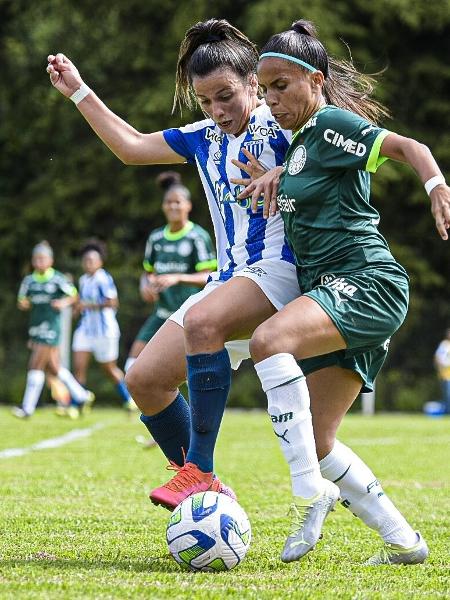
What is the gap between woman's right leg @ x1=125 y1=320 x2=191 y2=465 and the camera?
4.98 meters

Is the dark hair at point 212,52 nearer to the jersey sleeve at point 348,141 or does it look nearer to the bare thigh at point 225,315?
the jersey sleeve at point 348,141

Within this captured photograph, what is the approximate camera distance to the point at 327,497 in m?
4.35

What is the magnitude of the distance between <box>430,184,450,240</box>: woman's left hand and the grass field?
1.29m

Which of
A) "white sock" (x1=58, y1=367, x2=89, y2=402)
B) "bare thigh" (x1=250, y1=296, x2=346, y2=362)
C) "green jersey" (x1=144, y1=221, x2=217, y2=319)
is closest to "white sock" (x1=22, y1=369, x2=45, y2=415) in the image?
"white sock" (x1=58, y1=367, x2=89, y2=402)

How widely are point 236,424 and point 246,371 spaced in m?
8.73

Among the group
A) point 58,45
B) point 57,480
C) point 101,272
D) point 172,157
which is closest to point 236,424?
point 101,272

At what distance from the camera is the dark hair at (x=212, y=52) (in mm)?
4973

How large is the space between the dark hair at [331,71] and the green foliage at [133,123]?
18.7 m

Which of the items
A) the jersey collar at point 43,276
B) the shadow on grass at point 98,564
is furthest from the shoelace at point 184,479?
the jersey collar at point 43,276

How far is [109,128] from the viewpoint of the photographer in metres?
5.32

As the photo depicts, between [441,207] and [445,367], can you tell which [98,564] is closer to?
[441,207]

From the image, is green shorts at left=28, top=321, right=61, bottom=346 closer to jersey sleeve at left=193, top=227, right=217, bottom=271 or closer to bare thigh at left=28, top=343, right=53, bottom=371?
bare thigh at left=28, top=343, right=53, bottom=371

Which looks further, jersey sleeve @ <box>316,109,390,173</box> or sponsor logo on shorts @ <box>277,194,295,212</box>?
sponsor logo on shorts @ <box>277,194,295,212</box>

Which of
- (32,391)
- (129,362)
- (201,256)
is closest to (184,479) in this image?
(201,256)
